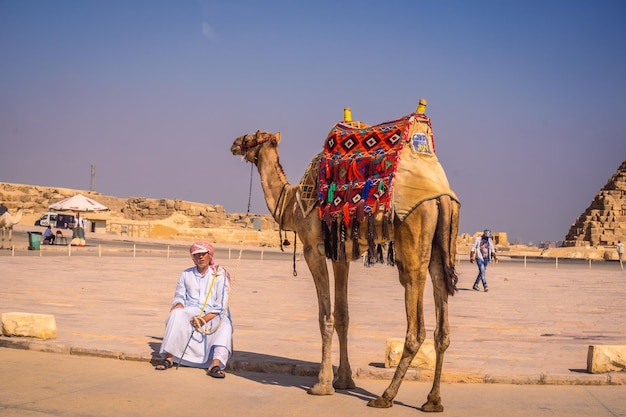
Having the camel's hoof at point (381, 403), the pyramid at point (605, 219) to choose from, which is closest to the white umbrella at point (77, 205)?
the camel's hoof at point (381, 403)

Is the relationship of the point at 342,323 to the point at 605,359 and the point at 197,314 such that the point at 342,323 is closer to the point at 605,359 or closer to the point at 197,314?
the point at 197,314

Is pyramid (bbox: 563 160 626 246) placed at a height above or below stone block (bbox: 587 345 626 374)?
above

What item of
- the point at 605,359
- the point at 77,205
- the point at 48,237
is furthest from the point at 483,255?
the point at 48,237

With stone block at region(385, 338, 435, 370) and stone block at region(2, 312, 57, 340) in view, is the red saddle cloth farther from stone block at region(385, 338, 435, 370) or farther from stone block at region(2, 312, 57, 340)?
stone block at region(2, 312, 57, 340)

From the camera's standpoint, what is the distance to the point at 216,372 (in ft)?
27.4

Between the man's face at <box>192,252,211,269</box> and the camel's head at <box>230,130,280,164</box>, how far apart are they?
1.16m

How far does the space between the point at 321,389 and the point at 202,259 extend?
7.44 feet

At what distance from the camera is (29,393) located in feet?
23.0

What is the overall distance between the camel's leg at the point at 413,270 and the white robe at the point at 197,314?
237 cm

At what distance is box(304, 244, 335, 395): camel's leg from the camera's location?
299 inches

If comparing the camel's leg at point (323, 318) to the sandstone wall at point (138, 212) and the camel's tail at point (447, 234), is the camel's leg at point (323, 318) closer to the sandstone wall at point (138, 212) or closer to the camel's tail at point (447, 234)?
the camel's tail at point (447, 234)

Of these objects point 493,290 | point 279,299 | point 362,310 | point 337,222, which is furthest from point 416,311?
point 493,290

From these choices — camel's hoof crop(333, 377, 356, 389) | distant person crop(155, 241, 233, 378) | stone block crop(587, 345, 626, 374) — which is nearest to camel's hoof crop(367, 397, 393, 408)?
camel's hoof crop(333, 377, 356, 389)

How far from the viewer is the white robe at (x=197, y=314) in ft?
28.9
